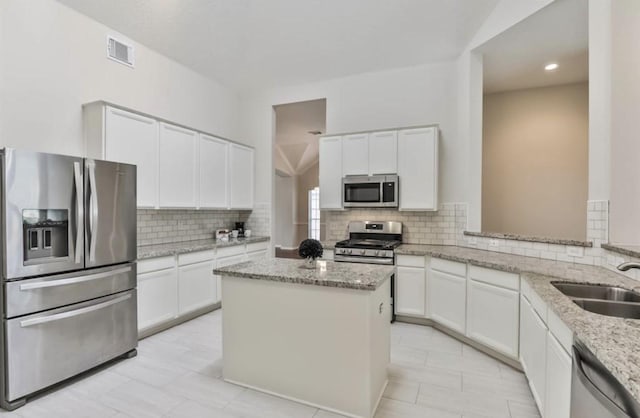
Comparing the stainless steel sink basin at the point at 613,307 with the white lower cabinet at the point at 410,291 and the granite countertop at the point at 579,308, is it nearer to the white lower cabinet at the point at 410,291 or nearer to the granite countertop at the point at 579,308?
the granite countertop at the point at 579,308

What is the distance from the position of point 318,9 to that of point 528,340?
3439 millimetres

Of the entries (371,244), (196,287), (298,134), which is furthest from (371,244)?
(298,134)

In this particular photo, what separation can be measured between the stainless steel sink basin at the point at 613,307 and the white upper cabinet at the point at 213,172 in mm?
4052

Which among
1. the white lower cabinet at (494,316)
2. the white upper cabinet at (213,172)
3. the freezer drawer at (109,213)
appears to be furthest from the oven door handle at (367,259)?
the freezer drawer at (109,213)

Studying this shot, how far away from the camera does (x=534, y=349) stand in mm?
2162

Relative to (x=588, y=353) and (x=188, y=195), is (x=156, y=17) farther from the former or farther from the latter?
(x=588, y=353)

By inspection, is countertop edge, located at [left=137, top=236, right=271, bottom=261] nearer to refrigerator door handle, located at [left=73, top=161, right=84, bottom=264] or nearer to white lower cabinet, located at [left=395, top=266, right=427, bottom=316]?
refrigerator door handle, located at [left=73, top=161, right=84, bottom=264]

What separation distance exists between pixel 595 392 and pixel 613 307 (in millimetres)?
778

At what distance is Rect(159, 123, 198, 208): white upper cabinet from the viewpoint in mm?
3822

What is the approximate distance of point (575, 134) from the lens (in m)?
4.44

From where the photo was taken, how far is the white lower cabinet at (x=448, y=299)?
3.26 metres

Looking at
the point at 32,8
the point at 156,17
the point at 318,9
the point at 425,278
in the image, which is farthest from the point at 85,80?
the point at 425,278

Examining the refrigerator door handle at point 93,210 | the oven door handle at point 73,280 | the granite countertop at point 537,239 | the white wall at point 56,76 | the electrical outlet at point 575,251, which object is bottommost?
the oven door handle at point 73,280

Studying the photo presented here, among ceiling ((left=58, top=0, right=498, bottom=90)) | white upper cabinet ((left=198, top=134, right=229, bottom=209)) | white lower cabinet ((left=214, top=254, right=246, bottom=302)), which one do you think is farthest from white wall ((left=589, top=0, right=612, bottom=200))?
white upper cabinet ((left=198, top=134, right=229, bottom=209))
